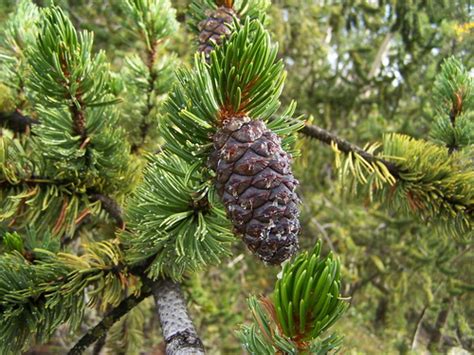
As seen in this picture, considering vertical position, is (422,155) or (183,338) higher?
(422,155)

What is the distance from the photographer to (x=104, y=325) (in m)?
1.08

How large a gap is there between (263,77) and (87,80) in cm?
46

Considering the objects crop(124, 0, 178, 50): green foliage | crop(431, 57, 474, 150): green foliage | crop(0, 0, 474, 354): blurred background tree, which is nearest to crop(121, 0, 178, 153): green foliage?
crop(124, 0, 178, 50): green foliage

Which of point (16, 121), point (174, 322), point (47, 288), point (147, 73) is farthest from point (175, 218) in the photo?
point (16, 121)

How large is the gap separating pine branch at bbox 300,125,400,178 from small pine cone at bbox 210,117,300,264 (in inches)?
27.3

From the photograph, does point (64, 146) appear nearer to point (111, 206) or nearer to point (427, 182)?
point (111, 206)

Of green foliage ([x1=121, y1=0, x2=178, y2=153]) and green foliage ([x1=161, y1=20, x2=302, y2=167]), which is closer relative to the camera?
green foliage ([x1=161, y1=20, x2=302, y2=167])

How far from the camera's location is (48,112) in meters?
1.04

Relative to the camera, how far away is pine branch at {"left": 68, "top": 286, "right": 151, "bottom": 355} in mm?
1082

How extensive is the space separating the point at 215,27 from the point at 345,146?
0.56m

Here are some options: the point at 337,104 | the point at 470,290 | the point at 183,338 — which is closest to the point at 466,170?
the point at 183,338

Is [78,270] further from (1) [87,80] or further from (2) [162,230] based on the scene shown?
(1) [87,80]

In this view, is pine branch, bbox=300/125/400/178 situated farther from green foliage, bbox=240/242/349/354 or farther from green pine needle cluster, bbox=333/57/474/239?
green foliage, bbox=240/242/349/354

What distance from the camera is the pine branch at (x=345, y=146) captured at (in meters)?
1.36
